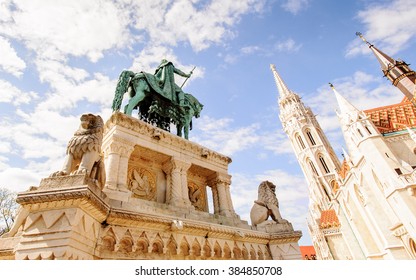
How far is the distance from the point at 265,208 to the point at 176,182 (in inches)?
136

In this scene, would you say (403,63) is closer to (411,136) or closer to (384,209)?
(411,136)

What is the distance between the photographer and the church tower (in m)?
47.4

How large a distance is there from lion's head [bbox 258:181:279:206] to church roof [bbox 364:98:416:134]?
23935 mm

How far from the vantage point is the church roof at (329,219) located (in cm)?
4021

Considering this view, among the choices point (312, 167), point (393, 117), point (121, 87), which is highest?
point (312, 167)

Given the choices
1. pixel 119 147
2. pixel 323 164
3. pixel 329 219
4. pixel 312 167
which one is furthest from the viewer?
pixel 312 167

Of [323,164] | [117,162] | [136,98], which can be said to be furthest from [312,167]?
[117,162]

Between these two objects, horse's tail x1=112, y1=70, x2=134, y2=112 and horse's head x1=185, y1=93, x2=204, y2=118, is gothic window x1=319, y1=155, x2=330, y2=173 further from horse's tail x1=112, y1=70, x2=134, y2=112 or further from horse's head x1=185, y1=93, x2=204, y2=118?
horse's tail x1=112, y1=70, x2=134, y2=112

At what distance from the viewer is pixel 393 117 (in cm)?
2723

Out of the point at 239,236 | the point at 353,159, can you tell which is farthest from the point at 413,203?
the point at 239,236

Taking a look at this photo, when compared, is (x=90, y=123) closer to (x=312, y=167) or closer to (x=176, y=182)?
(x=176, y=182)
